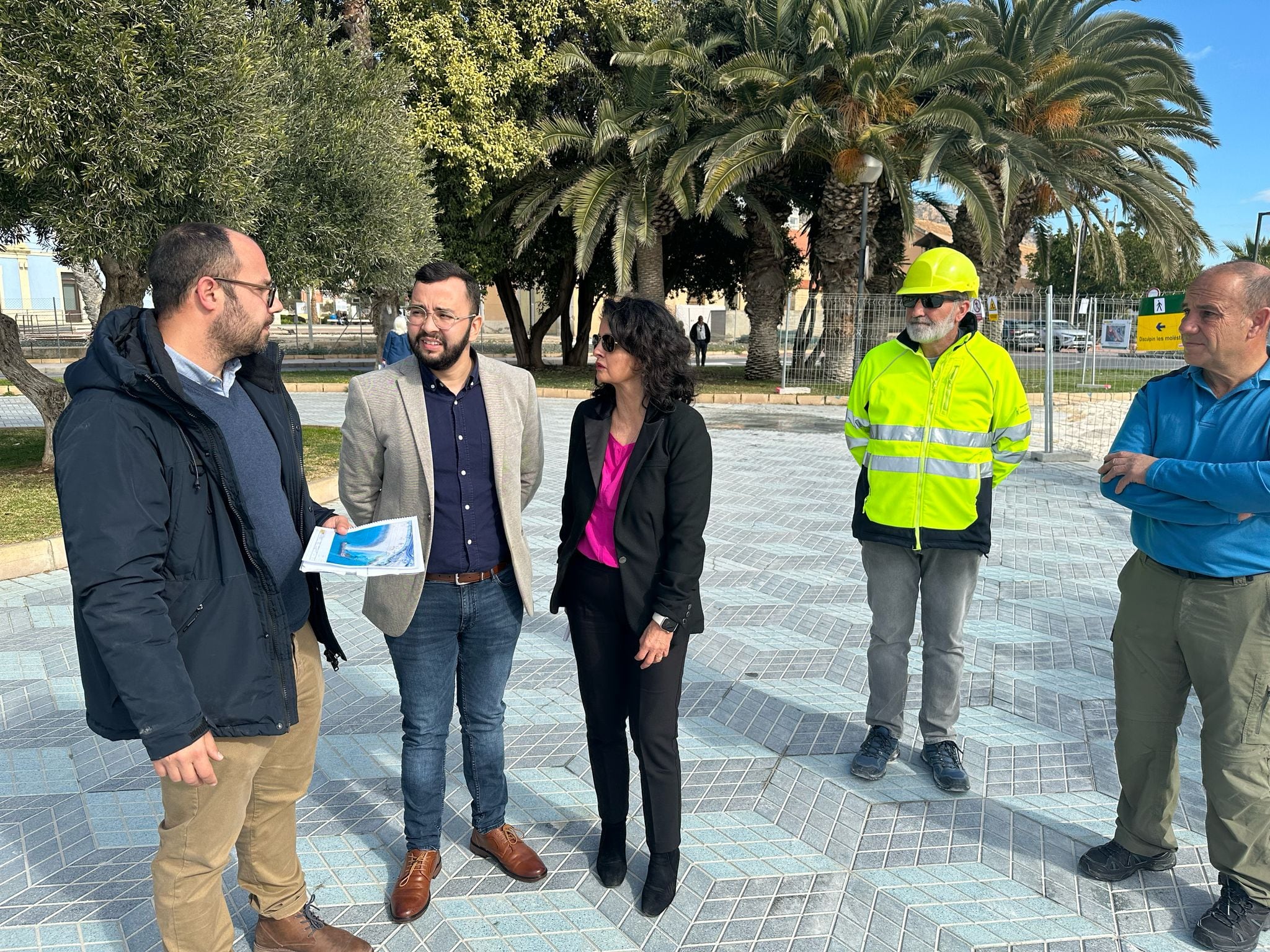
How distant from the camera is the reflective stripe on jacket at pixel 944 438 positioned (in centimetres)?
345

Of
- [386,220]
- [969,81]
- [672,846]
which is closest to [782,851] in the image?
[672,846]

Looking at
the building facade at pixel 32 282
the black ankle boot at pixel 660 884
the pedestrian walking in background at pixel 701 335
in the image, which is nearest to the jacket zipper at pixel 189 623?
the black ankle boot at pixel 660 884

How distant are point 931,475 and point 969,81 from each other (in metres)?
17.0

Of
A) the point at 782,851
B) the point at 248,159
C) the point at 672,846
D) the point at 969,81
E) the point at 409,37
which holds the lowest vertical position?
the point at 782,851

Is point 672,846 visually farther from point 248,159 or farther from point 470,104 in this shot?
point 470,104

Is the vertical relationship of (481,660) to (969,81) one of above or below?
below

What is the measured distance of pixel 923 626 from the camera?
3.67 m

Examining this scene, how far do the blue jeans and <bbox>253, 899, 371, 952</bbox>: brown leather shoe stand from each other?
1.18 feet

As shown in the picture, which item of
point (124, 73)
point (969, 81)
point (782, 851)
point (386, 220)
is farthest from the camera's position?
point (969, 81)

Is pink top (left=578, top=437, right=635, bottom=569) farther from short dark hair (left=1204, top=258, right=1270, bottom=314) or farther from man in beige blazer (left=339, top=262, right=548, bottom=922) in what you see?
short dark hair (left=1204, top=258, right=1270, bottom=314)

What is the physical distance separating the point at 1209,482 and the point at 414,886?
8.55 feet

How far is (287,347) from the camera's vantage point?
128 feet

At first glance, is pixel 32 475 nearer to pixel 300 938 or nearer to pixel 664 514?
pixel 300 938

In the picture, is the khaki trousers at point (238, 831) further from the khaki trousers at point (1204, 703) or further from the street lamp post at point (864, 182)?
the street lamp post at point (864, 182)
